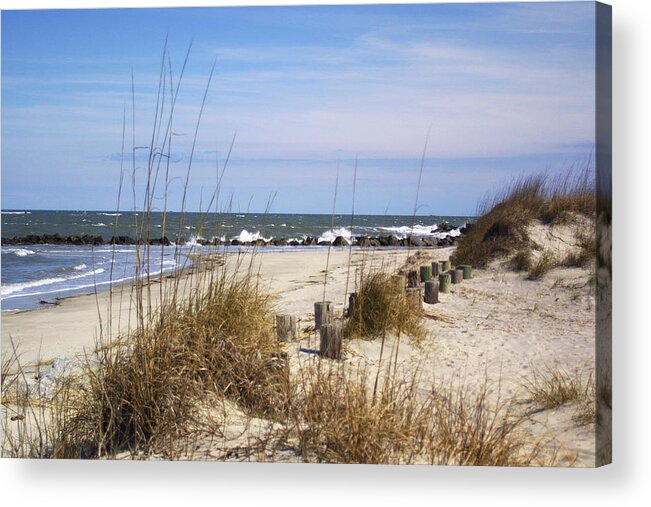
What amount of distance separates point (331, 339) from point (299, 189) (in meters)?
1.01

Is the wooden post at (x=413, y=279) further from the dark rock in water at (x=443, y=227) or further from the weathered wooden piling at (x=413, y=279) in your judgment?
the dark rock in water at (x=443, y=227)

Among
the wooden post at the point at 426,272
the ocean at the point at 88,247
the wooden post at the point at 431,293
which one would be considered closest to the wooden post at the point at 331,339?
the ocean at the point at 88,247

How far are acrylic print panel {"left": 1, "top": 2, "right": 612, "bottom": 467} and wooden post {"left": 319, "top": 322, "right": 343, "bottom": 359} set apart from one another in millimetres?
17

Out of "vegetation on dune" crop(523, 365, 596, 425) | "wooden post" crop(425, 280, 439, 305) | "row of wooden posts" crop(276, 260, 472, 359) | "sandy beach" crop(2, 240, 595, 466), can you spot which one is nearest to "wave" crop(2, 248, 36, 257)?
"sandy beach" crop(2, 240, 595, 466)

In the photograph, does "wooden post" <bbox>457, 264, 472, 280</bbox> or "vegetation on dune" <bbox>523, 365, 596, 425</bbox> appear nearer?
"vegetation on dune" <bbox>523, 365, 596, 425</bbox>

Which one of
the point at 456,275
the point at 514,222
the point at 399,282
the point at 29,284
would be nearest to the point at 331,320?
the point at 399,282

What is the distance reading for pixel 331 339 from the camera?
4.27 meters

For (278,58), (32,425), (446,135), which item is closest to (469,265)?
(446,135)

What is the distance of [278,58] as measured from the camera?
3998 mm

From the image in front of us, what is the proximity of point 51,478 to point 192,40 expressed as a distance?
7.72ft

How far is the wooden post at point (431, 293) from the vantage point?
6211 millimetres

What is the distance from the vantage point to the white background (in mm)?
3281

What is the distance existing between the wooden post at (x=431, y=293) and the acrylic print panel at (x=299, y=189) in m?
1.00

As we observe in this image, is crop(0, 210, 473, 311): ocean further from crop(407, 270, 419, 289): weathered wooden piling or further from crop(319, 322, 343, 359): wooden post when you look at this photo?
crop(319, 322, 343, 359): wooden post
